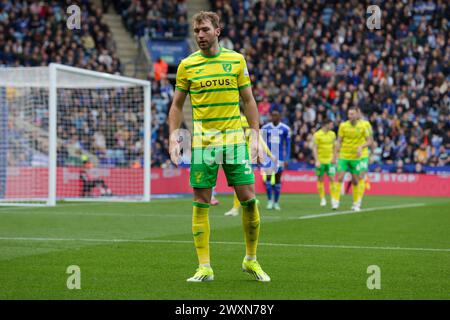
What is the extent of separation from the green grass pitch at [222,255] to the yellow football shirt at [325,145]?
551 centimetres

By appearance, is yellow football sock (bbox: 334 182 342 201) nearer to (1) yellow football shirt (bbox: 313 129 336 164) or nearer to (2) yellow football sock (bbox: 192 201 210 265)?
(1) yellow football shirt (bbox: 313 129 336 164)

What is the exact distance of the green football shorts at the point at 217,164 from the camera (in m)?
8.22

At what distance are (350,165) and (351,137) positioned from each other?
660 mm

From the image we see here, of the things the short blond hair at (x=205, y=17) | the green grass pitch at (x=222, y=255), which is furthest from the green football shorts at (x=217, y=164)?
the short blond hair at (x=205, y=17)

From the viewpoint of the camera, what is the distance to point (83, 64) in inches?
1253

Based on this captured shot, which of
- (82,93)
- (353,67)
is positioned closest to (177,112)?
(82,93)

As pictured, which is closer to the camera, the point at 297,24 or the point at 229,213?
the point at 229,213

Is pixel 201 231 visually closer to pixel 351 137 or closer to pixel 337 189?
pixel 351 137

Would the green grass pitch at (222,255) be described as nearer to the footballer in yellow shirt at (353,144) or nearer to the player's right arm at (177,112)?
the player's right arm at (177,112)

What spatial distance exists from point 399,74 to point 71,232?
75.2 feet

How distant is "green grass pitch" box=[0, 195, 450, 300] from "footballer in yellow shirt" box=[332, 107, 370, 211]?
2.45 meters

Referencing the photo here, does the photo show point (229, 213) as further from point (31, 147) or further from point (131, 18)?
point (131, 18)

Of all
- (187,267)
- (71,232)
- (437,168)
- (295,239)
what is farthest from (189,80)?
(437,168)

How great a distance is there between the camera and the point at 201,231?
8336 mm
